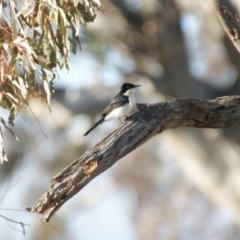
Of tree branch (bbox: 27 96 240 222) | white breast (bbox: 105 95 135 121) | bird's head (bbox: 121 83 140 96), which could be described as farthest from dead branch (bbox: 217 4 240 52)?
bird's head (bbox: 121 83 140 96)

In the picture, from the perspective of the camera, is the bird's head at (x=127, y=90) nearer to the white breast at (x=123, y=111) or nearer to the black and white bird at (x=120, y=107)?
the black and white bird at (x=120, y=107)

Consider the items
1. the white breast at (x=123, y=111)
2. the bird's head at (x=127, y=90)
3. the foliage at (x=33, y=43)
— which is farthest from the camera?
the bird's head at (x=127, y=90)

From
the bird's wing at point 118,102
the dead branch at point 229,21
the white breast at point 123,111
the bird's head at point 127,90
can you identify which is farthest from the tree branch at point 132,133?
the bird's head at point 127,90

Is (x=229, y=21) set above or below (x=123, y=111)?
above

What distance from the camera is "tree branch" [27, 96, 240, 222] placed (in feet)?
10.4

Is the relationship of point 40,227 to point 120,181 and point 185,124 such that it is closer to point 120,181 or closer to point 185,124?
point 120,181

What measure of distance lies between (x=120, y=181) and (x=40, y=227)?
195 centimetres

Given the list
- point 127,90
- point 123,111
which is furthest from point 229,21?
point 127,90

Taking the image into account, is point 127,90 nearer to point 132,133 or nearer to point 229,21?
point 229,21

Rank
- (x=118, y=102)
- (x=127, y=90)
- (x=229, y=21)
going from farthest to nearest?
(x=127, y=90), (x=118, y=102), (x=229, y=21)

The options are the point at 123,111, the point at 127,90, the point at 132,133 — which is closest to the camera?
the point at 132,133

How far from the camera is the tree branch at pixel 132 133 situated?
3184 millimetres

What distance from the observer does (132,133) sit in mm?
3498

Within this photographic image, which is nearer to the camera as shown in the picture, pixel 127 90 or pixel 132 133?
pixel 132 133
